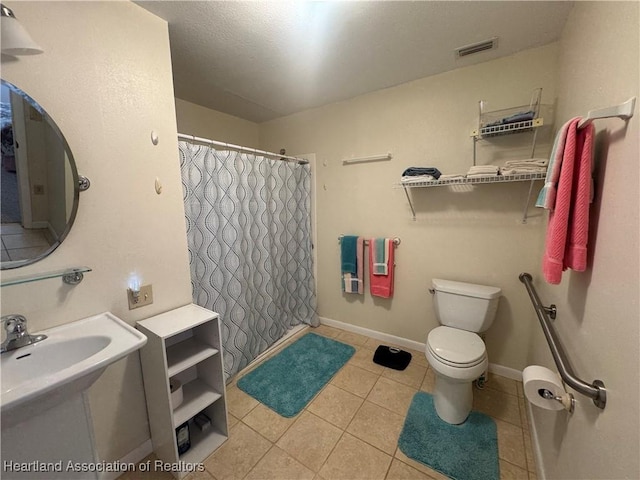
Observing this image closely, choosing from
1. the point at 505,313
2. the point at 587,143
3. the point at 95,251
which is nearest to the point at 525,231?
the point at 505,313

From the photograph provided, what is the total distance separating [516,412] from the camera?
1.67m

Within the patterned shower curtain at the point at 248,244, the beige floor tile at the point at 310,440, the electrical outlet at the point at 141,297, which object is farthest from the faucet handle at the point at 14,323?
the beige floor tile at the point at 310,440

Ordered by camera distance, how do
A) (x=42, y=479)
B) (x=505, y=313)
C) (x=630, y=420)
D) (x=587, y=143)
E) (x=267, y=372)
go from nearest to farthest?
(x=630, y=420)
(x=587, y=143)
(x=42, y=479)
(x=505, y=313)
(x=267, y=372)

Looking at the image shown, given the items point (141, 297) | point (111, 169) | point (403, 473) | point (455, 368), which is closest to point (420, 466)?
point (403, 473)

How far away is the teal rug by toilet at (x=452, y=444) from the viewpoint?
1326mm

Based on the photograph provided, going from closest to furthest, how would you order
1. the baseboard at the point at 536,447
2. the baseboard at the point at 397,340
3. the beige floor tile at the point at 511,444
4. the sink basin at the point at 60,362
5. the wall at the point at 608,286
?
the wall at the point at 608,286, the sink basin at the point at 60,362, the baseboard at the point at 536,447, the beige floor tile at the point at 511,444, the baseboard at the point at 397,340

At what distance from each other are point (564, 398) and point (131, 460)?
2070mm

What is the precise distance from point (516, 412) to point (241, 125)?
137 inches

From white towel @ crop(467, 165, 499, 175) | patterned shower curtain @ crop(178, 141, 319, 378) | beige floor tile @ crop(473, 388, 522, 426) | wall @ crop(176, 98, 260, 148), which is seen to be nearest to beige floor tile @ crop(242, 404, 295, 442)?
patterned shower curtain @ crop(178, 141, 319, 378)

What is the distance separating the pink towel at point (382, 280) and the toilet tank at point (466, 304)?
0.45 m

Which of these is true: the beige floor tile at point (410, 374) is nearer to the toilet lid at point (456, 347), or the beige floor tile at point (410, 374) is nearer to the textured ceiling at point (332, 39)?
the toilet lid at point (456, 347)

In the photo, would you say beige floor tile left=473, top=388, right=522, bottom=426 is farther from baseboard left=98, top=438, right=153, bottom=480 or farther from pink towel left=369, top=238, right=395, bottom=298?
baseboard left=98, top=438, right=153, bottom=480

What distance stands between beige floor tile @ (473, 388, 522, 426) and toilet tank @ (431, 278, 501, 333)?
47 cm

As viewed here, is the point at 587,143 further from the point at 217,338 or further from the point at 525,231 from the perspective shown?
the point at 217,338
